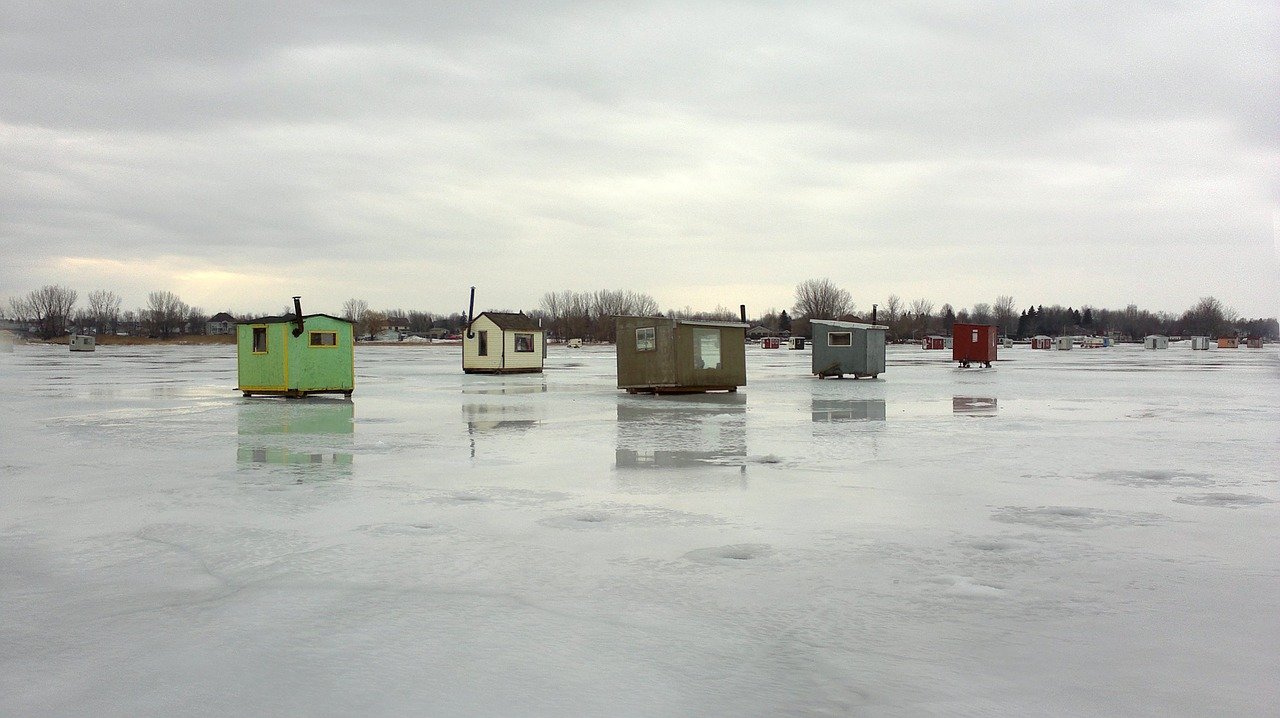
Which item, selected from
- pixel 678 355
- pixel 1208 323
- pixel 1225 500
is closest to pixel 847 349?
pixel 678 355

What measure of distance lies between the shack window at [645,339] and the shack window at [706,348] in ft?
4.43

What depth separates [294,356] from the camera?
2777cm

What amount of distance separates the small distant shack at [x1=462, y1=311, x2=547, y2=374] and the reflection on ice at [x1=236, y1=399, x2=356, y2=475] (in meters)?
19.8

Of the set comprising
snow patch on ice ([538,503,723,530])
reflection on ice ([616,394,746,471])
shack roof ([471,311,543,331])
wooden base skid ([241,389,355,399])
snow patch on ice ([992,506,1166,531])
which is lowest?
snow patch on ice ([992,506,1166,531])

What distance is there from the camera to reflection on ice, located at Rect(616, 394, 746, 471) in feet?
43.9

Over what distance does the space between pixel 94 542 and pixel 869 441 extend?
37.1ft

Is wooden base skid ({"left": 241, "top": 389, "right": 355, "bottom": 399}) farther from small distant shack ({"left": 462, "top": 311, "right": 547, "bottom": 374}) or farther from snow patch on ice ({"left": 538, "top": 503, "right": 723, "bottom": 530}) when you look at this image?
snow patch on ice ({"left": 538, "top": 503, "right": 723, "bottom": 530})

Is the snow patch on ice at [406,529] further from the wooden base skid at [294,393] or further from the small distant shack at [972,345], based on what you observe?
the small distant shack at [972,345]

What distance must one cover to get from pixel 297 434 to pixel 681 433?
6898mm

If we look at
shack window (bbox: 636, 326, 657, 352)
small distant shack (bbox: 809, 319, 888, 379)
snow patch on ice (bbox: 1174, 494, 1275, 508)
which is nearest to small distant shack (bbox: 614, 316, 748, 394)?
shack window (bbox: 636, 326, 657, 352)

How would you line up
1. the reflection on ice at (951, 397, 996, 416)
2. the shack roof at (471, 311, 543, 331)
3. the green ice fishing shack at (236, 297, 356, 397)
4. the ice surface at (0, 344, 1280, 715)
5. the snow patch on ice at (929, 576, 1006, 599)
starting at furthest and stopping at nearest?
the shack roof at (471, 311, 543, 331)
the green ice fishing shack at (236, 297, 356, 397)
the reflection on ice at (951, 397, 996, 416)
the snow patch on ice at (929, 576, 1006, 599)
the ice surface at (0, 344, 1280, 715)

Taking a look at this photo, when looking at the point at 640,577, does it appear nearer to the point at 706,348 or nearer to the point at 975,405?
the point at 975,405

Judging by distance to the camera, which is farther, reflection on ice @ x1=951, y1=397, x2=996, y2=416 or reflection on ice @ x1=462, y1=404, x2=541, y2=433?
reflection on ice @ x1=951, y1=397, x2=996, y2=416

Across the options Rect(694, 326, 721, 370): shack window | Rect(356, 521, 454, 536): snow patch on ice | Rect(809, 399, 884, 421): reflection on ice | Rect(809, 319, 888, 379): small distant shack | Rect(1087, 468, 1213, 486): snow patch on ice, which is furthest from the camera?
Rect(809, 319, 888, 379): small distant shack
